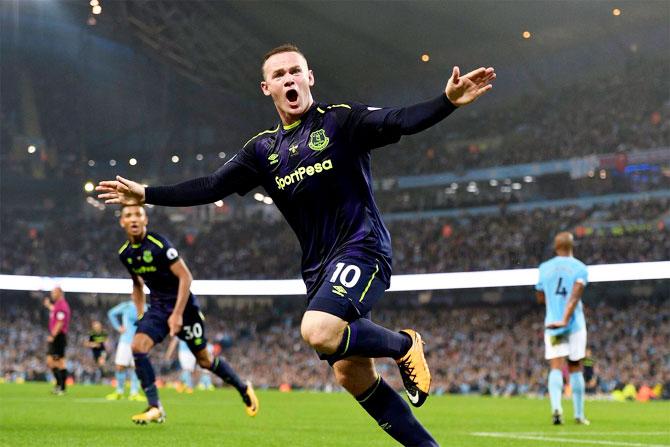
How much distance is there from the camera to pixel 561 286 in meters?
10.4

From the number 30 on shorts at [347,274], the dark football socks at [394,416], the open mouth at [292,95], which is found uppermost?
the open mouth at [292,95]

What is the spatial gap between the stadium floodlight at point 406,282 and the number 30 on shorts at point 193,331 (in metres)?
25.7

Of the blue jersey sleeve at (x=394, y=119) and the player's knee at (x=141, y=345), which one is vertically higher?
the blue jersey sleeve at (x=394, y=119)

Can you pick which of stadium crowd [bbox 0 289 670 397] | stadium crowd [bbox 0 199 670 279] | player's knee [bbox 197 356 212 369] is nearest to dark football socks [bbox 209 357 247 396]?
player's knee [bbox 197 356 212 369]

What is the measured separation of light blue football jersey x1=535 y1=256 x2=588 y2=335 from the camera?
10.2 metres

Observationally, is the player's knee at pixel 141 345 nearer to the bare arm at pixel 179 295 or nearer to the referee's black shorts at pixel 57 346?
the bare arm at pixel 179 295

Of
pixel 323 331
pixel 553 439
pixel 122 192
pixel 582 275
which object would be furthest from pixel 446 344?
pixel 323 331

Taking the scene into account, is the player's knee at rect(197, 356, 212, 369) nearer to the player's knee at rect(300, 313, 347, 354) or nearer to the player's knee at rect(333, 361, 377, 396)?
the player's knee at rect(333, 361, 377, 396)

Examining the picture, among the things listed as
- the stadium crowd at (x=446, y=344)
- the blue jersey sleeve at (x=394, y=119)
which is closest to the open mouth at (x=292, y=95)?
the blue jersey sleeve at (x=394, y=119)

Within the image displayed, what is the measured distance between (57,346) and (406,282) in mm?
22214

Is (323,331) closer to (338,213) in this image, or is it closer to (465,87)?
(338,213)

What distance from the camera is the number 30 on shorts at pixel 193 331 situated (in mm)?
10359

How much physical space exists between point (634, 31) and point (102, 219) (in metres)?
29.1

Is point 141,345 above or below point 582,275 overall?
below
